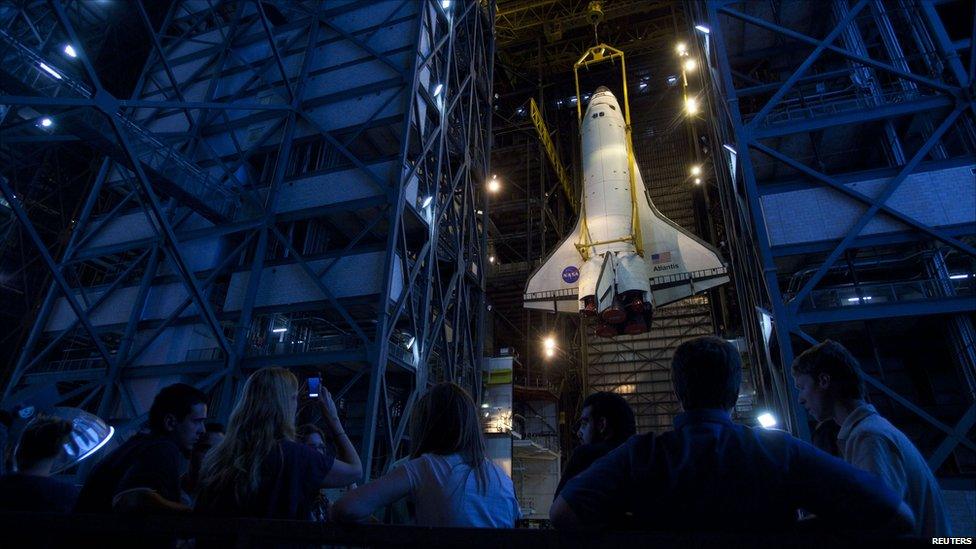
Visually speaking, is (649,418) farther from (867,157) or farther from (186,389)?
(186,389)

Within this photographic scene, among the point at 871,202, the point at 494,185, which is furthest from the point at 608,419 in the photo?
the point at 494,185

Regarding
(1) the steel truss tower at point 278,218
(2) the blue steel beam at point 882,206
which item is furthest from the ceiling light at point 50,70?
(2) the blue steel beam at point 882,206

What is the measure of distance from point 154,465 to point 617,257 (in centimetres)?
1339

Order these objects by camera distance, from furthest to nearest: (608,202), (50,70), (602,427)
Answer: (608,202), (50,70), (602,427)

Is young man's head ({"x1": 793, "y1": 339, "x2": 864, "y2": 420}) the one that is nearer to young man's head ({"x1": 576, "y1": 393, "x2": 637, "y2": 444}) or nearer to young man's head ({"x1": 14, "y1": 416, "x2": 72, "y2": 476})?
young man's head ({"x1": 576, "y1": 393, "x2": 637, "y2": 444})

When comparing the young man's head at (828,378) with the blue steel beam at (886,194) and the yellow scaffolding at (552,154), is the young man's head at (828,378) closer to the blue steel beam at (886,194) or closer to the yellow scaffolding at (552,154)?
the blue steel beam at (886,194)

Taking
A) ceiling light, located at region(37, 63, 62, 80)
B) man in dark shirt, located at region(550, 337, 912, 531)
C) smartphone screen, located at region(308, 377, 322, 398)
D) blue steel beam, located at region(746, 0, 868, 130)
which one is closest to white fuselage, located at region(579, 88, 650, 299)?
blue steel beam, located at region(746, 0, 868, 130)

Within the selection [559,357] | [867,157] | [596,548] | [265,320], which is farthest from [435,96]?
[596,548]

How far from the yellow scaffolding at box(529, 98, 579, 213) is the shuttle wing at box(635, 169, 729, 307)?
9.36 metres

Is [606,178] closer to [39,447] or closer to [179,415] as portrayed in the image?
[179,415]

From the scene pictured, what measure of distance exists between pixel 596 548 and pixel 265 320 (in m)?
14.7

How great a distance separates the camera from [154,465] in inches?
104

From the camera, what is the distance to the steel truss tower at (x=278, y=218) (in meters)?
12.4

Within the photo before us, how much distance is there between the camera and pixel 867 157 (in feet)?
40.1
